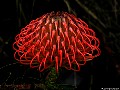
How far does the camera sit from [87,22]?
8.97 feet

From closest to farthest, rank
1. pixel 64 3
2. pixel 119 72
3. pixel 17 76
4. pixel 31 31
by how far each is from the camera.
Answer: pixel 31 31 → pixel 17 76 → pixel 64 3 → pixel 119 72

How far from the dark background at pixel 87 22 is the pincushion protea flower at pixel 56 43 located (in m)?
0.24

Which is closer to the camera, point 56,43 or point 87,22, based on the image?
point 56,43

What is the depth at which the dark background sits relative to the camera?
2.20 metres

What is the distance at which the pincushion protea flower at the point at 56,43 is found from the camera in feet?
5.84

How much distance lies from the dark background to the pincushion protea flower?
24cm

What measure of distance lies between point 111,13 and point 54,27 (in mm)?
1166

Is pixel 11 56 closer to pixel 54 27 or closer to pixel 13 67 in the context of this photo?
pixel 13 67

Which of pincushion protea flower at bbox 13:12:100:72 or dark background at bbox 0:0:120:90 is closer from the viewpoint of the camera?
pincushion protea flower at bbox 13:12:100:72

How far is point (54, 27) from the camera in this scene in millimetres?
1848

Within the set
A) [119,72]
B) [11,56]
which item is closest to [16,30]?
[11,56]

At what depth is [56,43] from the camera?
1832mm

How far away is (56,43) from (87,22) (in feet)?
3.06

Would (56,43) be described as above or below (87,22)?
below
